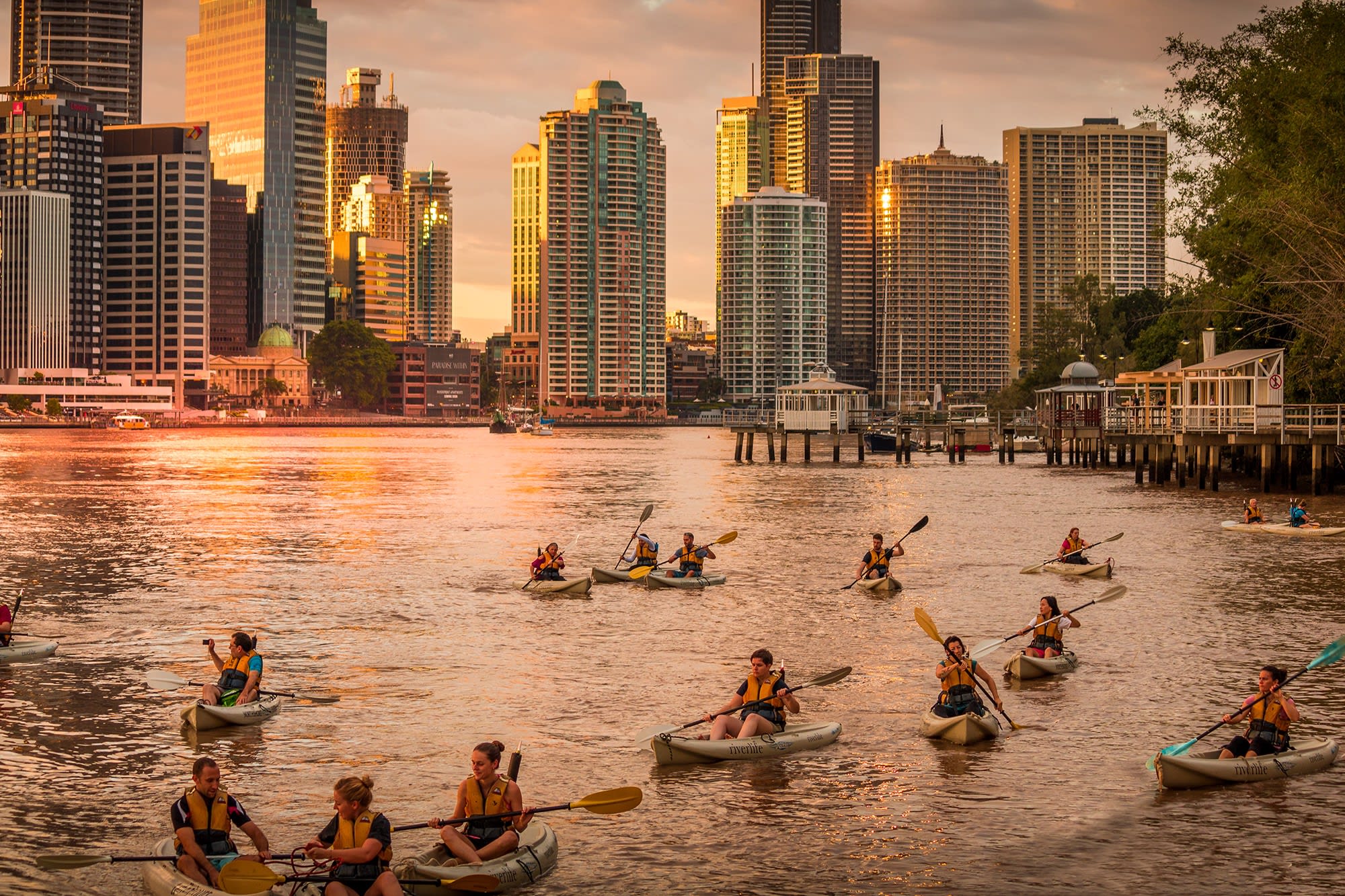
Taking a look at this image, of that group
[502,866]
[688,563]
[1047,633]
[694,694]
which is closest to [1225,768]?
[1047,633]

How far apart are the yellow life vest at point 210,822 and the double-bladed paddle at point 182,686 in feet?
25.8

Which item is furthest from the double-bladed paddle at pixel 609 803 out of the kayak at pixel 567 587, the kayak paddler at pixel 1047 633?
the kayak at pixel 567 587

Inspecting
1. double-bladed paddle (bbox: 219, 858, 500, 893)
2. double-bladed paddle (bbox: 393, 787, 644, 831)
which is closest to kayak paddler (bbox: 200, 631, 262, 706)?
double-bladed paddle (bbox: 393, 787, 644, 831)

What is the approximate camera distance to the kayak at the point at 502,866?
1493 centimetres

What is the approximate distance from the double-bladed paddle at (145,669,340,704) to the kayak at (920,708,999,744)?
9558 mm

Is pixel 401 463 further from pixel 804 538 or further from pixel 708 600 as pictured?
pixel 708 600

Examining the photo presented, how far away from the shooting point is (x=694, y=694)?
24734 mm

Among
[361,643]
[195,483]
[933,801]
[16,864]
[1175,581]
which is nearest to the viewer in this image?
[16,864]

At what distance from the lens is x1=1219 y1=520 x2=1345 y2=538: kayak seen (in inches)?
1919

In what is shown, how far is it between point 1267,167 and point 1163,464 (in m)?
20.2

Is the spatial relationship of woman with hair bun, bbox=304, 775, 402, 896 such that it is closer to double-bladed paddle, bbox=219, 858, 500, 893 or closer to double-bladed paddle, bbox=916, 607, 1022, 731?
double-bladed paddle, bbox=219, 858, 500, 893

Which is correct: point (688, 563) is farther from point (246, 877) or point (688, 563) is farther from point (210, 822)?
point (246, 877)

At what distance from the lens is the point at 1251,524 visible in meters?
51.8

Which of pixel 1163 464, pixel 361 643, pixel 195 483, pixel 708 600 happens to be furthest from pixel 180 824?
pixel 195 483
